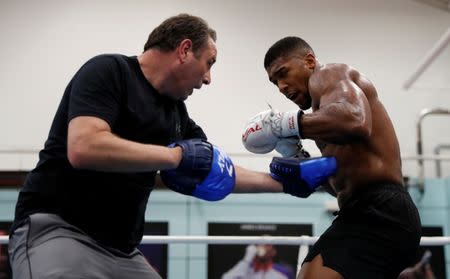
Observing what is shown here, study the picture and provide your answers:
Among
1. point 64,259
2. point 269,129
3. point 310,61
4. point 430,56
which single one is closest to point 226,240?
point 269,129

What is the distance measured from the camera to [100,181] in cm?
142

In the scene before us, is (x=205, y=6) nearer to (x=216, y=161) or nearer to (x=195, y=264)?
(x=195, y=264)

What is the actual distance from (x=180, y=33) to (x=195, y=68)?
11 cm

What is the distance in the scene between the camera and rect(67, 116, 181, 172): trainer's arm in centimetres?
122

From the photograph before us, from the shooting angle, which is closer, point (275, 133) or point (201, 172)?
point (201, 172)

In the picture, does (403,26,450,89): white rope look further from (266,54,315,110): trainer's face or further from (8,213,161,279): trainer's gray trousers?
(8,213,161,279): trainer's gray trousers

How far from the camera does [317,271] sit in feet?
5.22

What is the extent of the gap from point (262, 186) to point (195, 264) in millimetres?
2320

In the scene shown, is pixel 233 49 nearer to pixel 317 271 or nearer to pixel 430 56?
pixel 430 56

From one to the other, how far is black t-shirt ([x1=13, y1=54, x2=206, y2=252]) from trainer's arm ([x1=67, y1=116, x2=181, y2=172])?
→ 6 cm

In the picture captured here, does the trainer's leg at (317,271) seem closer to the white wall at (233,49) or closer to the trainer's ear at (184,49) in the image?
the trainer's ear at (184,49)

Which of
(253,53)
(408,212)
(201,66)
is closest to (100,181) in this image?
(201,66)

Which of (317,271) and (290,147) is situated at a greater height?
(290,147)

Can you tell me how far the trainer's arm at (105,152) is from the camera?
1.22 meters
